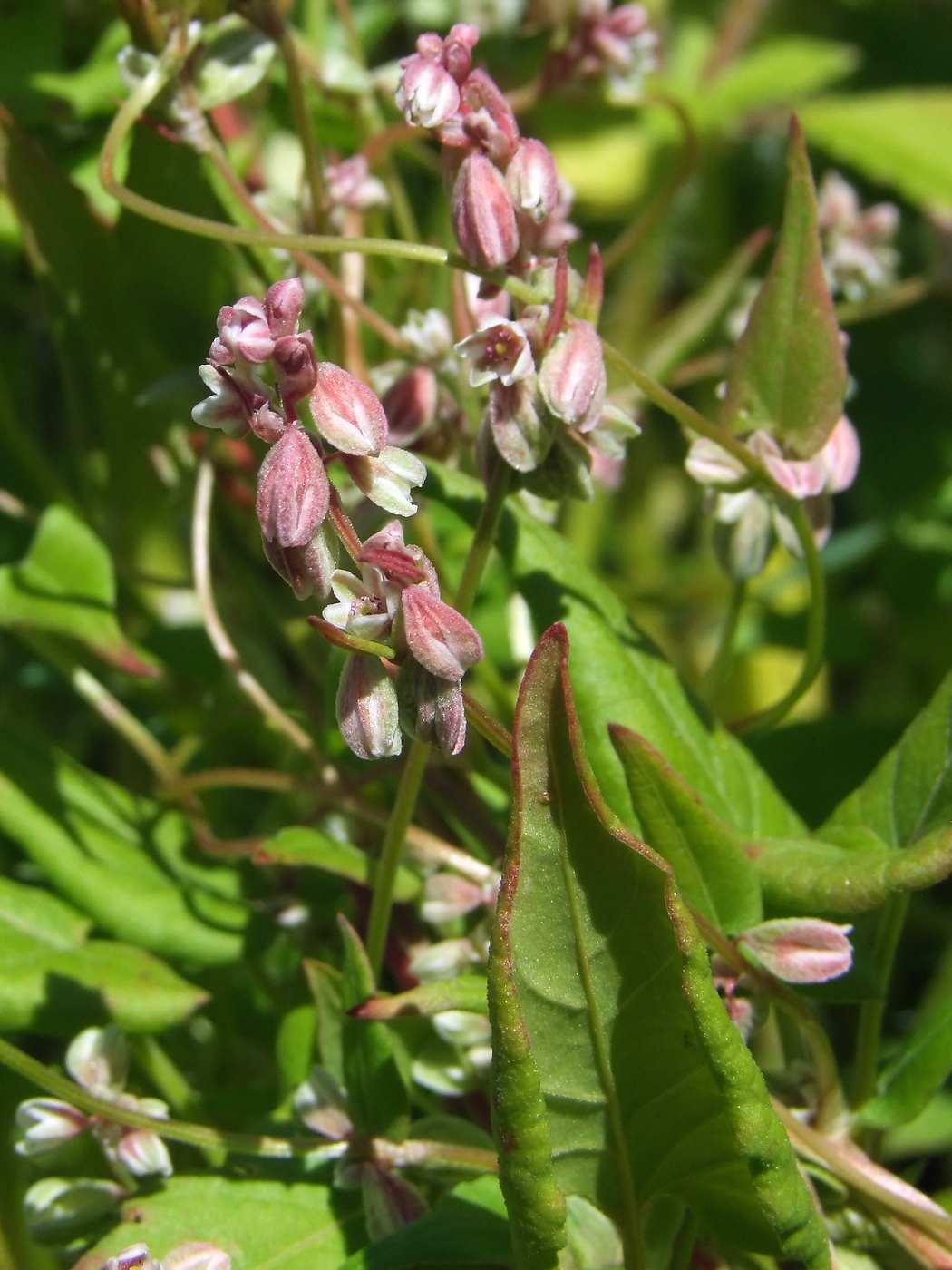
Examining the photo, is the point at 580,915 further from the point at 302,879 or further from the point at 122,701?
the point at 122,701

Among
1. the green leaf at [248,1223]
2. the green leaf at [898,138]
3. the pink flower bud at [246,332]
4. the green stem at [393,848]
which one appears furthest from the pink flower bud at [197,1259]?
the green leaf at [898,138]

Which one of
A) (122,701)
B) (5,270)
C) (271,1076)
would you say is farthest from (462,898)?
(5,270)

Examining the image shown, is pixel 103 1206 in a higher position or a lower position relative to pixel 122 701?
higher

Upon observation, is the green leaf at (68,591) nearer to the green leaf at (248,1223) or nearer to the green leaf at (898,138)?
the green leaf at (248,1223)

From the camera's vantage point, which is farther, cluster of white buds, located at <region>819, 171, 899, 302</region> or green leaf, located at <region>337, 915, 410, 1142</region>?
cluster of white buds, located at <region>819, 171, 899, 302</region>

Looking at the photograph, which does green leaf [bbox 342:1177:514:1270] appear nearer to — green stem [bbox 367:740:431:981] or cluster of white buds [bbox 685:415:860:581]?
green stem [bbox 367:740:431:981]

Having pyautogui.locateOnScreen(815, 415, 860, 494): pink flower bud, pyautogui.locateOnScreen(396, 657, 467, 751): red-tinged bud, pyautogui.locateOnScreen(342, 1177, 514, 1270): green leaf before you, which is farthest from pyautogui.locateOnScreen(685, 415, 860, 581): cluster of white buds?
pyautogui.locateOnScreen(342, 1177, 514, 1270): green leaf
